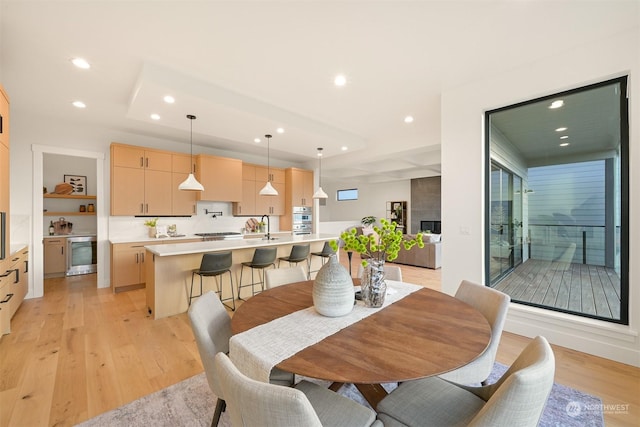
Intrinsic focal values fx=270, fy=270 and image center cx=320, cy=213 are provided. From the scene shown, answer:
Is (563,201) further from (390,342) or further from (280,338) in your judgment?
(280,338)

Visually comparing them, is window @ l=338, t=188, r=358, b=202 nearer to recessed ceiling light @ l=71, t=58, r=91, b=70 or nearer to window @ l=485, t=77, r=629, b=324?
window @ l=485, t=77, r=629, b=324

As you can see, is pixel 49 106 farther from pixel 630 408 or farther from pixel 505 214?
pixel 630 408

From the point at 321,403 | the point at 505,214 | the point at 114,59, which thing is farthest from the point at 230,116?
the point at 505,214

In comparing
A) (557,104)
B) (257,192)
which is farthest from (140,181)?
(557,104)

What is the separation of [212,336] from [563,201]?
349 cm

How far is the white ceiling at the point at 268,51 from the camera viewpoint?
2.02m

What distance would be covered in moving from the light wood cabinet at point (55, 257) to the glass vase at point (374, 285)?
6.77 metres

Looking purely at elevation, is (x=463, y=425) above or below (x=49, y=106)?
below

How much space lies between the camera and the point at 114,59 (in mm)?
2609

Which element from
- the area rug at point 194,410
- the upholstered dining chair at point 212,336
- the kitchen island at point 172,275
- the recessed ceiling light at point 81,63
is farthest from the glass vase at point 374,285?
the recessed ceiling light at point 81,63

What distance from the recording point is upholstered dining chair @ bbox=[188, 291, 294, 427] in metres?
1.33

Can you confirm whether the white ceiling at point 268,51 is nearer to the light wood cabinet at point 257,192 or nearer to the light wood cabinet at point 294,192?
the light wood cabinet at point 257,192

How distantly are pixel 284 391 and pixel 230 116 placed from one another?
3518mm

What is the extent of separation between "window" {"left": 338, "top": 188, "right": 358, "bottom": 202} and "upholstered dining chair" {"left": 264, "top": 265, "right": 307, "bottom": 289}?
10168mm
